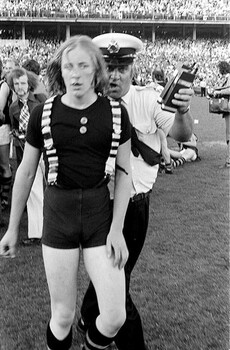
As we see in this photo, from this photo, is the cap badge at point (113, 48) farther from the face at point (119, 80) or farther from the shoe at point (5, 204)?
the shoe at point (5, 204)

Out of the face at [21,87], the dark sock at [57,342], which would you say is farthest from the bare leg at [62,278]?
the face at [21,87]

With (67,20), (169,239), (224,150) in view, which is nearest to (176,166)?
(224,150)

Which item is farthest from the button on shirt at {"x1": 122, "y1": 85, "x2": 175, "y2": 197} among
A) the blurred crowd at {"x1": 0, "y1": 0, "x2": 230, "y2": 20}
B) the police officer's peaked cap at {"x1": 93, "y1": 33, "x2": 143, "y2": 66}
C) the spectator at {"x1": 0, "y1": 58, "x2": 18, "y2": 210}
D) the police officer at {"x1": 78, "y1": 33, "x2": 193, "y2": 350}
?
the blurred crowd at {"x1": 0, "y1": 0, "x2": 230, "y2": 20}

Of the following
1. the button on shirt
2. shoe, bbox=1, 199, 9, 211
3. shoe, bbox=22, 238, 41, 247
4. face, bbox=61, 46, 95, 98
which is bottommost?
shoe, bbox=1, 199, 9, 211

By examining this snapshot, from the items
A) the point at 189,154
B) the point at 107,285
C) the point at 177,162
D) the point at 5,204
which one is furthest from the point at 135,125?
the point at 189,154

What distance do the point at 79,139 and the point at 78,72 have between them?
331mm

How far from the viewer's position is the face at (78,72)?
8.95 feet

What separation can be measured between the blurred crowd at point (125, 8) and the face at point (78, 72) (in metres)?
46.2

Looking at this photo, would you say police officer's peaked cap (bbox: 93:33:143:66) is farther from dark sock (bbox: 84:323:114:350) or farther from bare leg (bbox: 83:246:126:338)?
dark sock (bbox: 84:323:114:350)

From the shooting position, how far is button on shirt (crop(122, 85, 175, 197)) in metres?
3.22

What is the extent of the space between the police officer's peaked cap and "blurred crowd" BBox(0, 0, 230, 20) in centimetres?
4563

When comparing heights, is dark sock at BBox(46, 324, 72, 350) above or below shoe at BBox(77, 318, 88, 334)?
above

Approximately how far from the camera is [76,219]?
277 centimetres

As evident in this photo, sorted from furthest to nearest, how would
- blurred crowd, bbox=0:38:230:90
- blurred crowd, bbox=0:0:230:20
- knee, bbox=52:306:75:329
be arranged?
blurred crowd, bbox=0:0:230:20 < blurred crowd, bbox=0:38:230:90 < knee, bbox=52:306:75:329
